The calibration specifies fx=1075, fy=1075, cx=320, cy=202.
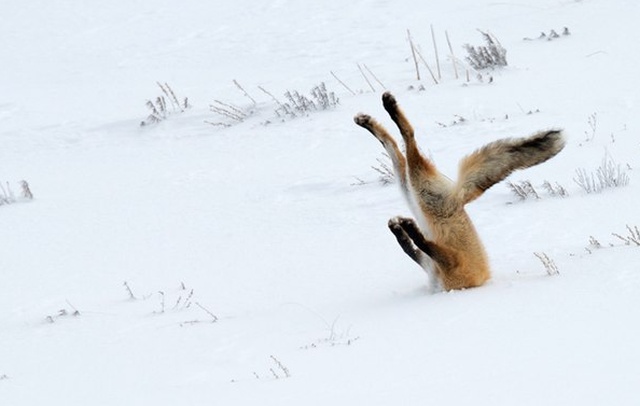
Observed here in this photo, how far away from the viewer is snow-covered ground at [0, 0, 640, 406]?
496cm

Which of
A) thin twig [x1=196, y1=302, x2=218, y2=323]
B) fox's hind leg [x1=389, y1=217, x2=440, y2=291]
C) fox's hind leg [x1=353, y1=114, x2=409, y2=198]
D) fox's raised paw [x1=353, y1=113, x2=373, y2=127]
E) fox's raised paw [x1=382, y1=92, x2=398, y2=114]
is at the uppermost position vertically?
fox's raised paw [x1=382, y1=92, x2=398, y2=114]

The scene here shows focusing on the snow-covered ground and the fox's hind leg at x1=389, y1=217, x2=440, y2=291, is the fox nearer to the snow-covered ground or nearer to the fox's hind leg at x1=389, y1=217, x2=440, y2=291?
the fox's hind leg at x1=389, y1=217, x2=440, y2=291

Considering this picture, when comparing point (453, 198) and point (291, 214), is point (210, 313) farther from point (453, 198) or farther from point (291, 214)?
point (291, 214)

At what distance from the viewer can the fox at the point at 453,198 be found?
6.13 metres

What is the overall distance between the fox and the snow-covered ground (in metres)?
0.25

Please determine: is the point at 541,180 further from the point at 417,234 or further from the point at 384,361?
the point at 384,361

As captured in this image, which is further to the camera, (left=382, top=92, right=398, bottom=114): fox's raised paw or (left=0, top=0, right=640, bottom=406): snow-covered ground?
(left=382, top=92, right=398, bottom=114): fox's raised paw

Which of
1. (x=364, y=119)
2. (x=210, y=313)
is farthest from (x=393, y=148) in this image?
(x=210, y=313)

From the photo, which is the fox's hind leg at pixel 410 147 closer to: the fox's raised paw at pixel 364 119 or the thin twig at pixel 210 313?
the fox's raised paw at pixel 364 119

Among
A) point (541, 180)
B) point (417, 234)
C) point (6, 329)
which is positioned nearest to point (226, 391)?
point (417, 234)

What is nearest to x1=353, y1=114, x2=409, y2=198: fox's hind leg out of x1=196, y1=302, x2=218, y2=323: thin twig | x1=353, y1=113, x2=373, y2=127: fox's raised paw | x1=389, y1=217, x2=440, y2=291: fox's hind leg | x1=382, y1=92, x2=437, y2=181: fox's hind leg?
x1=353, y1=113, x2=373, y2=127: fox's raised paw

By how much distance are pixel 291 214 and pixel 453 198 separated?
2784mm

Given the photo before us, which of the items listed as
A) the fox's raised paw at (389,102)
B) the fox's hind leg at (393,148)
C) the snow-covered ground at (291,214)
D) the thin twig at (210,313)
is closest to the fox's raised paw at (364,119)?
the fox's hind leg at (393,148)

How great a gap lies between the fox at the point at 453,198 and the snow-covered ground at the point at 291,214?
0.82 feet
